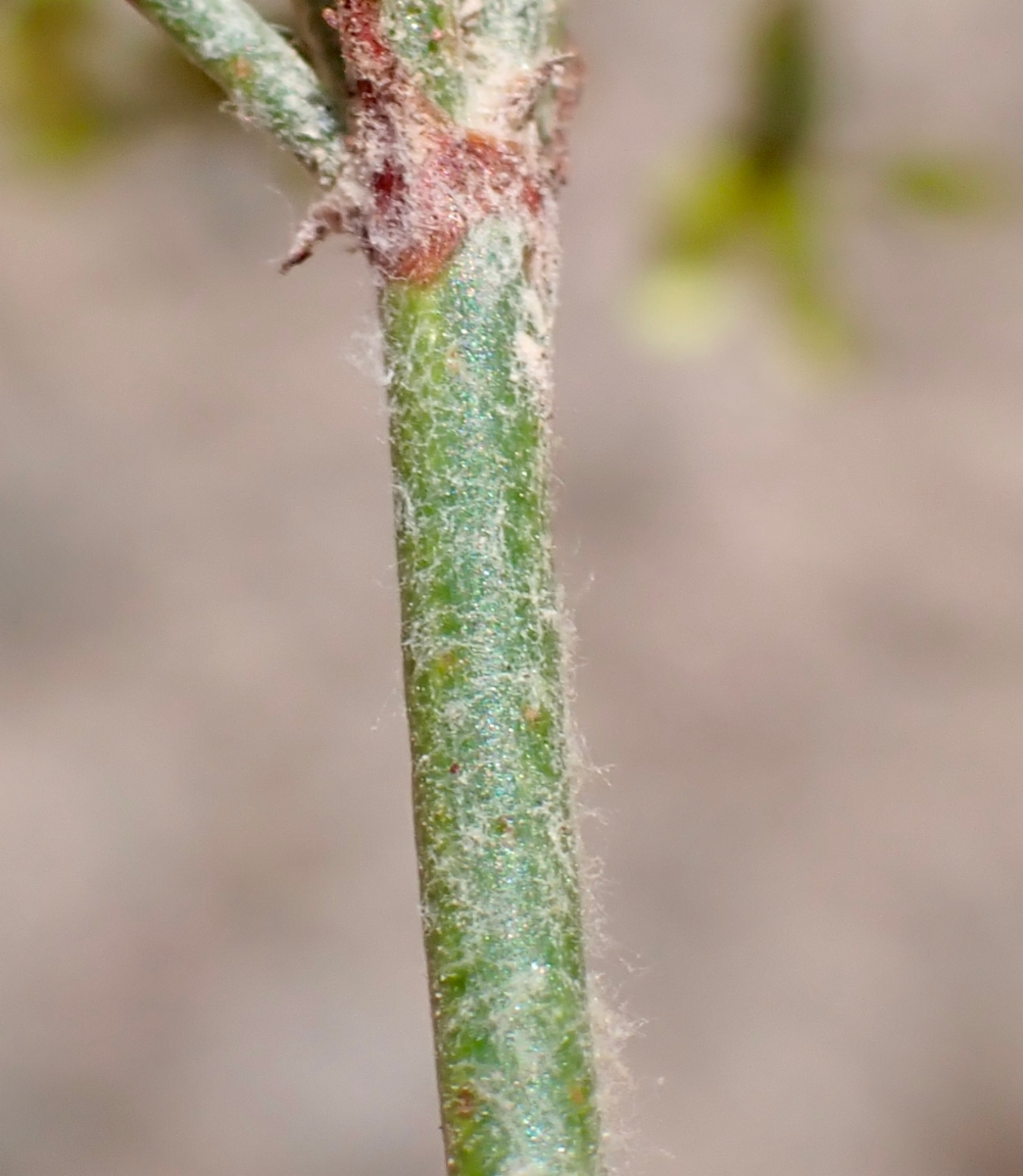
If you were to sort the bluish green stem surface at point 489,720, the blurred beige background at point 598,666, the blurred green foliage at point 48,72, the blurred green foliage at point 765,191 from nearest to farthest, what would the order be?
1. the bluish green stem surface at point 489,720
2. the blurred green foliage at point 48,72
3. the blurred green foliage at point 765,191
4. the blurred beige background at point 598,666

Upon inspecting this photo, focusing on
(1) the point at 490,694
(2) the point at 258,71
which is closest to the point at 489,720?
(1) the point at 490,694

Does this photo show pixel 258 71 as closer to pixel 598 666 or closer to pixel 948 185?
pixel 598 666

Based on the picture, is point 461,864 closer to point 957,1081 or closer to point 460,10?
point 460,10

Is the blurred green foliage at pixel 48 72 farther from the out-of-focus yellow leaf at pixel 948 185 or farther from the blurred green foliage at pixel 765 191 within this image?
the out-of-focus yellow leaf at pixel 948 185

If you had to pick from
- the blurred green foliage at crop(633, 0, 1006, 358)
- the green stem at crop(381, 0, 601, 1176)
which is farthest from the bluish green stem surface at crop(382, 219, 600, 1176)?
the blurred green foliage at crop(633, 0, 1006, 358)

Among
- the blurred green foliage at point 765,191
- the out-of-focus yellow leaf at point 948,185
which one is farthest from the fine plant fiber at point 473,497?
the out-of-focus yellow leaf at point 948,185

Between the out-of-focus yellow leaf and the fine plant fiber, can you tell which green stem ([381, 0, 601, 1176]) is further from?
the out-of-focus yellow leaf
